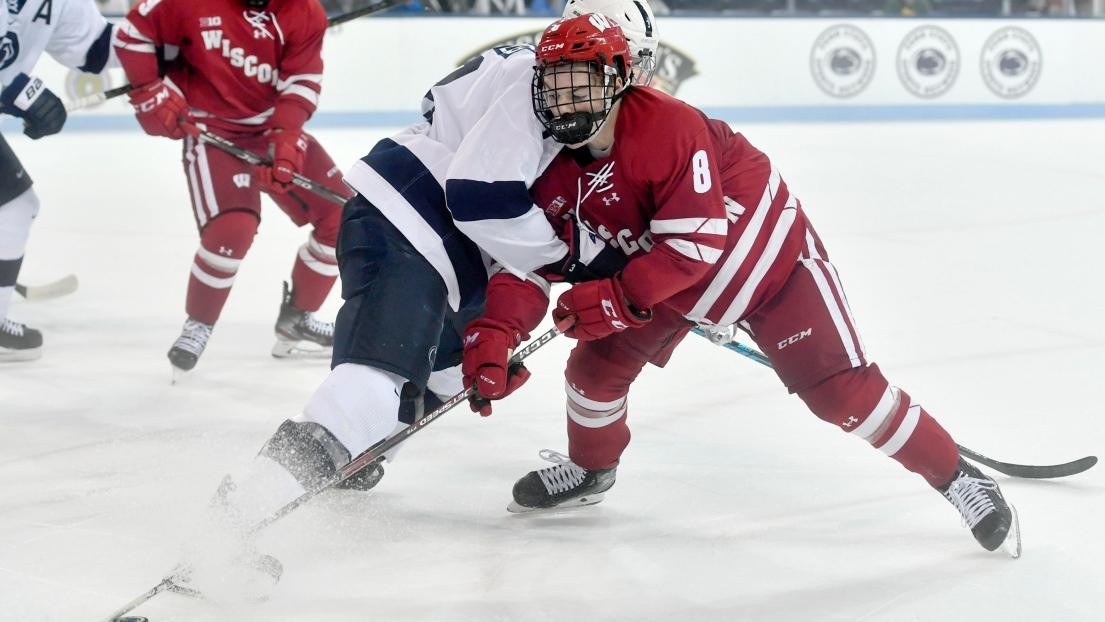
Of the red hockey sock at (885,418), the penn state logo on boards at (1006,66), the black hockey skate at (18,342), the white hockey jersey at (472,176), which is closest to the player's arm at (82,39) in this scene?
the black hockey skate at (18,342)

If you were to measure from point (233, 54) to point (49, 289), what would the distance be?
135 cm

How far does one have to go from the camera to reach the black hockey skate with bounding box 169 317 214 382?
3184 millimetres

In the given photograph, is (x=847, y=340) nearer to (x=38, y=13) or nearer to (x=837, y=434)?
(x=837, y=434)

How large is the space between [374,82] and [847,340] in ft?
20.8

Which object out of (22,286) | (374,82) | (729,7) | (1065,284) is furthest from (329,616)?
(729,7)

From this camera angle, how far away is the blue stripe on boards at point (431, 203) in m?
2.04

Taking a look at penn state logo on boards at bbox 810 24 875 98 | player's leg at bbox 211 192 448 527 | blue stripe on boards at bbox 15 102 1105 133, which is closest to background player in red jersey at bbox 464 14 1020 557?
player's leg at bbox 211 192 448 527

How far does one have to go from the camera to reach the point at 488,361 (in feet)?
6.24

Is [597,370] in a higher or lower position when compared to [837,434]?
higher

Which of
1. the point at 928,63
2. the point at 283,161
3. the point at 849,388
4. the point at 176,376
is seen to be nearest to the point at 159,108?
the point at 283,161

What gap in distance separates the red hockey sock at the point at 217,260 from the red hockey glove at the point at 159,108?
28 centimetres

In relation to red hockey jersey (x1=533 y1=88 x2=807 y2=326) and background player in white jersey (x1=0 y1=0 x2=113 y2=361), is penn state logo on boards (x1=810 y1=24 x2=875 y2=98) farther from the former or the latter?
red hockey jersey (x1=533 y1=88 x2=807 y2=326)

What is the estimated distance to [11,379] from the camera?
3213 mm

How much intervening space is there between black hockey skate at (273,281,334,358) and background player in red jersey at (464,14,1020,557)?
4.75ft
